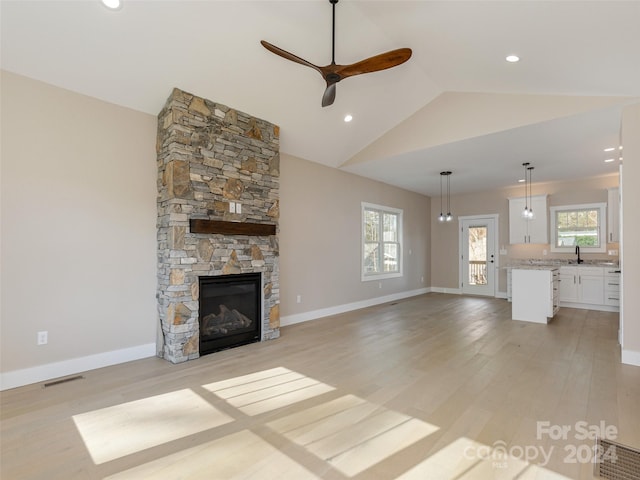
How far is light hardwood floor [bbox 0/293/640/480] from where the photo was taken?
1.91 m

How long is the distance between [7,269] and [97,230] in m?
0.80

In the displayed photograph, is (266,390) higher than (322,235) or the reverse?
the reverse

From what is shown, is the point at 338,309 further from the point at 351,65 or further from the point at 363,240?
the point at 351,65

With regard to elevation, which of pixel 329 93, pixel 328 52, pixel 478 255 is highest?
pixel 328 52

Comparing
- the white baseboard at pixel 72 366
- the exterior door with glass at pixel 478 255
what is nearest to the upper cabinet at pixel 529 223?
the exterior door with glass at pixel 478 255

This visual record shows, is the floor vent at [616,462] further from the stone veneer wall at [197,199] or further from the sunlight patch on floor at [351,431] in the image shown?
the stone veneer wall at [197,199]

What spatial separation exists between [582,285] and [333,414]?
265 inches

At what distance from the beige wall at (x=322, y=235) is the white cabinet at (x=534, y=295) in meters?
2.75

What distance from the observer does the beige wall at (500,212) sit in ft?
23.0

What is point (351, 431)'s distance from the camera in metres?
2.24

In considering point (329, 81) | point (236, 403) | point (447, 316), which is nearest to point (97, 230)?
point (236, 403)

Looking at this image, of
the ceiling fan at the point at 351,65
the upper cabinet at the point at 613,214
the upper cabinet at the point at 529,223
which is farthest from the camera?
the upper cabinet at the point at 529,223

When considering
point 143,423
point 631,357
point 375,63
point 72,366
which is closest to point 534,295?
point 631,357

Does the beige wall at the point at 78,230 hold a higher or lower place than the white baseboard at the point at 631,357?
higher
